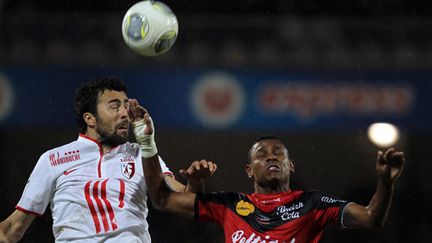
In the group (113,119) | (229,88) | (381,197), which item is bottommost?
(381,197)

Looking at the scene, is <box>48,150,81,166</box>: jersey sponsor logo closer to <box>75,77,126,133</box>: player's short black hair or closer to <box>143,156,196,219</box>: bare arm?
<box>75,77,126,133</box>: player's short black hair

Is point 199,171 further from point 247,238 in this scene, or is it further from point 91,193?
point 91,193

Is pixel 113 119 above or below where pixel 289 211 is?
above

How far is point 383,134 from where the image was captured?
7918mm

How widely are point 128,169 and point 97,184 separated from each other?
0.58 feet

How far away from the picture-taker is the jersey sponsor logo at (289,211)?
168 inches

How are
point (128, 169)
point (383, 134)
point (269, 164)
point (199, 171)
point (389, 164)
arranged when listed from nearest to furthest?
point (389, 164)
point (199, 171)
point (128, 169)
point (269, 164)
point (383, 134)

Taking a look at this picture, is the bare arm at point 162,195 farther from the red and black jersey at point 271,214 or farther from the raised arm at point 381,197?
the raised arm at point 381,197

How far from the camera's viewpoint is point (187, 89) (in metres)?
7.32

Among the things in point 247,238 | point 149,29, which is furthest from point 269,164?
point 149,29

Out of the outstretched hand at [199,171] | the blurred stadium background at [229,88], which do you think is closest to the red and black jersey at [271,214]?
the outstretched hand at [199,171]

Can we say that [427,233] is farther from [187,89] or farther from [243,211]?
[243,211]

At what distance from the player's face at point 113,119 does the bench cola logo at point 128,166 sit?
118 mm

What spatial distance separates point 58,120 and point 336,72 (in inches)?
96.5
